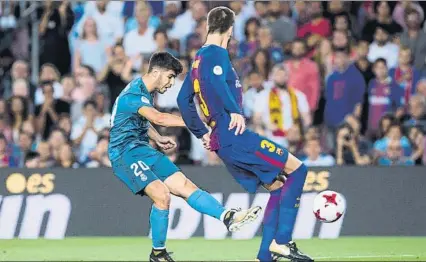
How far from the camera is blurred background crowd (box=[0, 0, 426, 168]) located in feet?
53.0

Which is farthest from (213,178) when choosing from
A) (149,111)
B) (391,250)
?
(149,111)

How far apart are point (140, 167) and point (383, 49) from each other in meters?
7.84

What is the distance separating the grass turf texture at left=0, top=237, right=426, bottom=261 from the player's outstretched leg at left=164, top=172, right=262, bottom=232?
1.29 m

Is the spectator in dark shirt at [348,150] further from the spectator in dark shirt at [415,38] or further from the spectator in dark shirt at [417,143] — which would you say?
the spectator in dark shirt at [415,38]

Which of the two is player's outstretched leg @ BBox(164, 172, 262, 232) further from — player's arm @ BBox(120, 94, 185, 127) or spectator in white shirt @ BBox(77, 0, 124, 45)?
spectator in white shirt @ BBox(77, 0, 124, 45)

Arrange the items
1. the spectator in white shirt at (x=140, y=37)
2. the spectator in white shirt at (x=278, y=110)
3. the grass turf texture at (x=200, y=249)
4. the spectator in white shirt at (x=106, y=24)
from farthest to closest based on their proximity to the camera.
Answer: the spectator in white shirt at (x=106, y=24) → the spectator in white shirt at (x=140, y=37) → the spectator in white shirt at (x=278, y=110) → the grass turf texture at (x=200, y=249)

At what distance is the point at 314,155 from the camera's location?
1550cm

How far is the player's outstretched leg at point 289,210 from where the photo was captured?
9.86 m

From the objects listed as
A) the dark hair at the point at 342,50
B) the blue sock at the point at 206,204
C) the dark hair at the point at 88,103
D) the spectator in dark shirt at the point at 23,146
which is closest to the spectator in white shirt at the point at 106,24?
the dark hair at the point at 88,103

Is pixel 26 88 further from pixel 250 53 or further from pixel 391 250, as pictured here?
pixel 391 250

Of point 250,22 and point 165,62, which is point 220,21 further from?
point 250,22

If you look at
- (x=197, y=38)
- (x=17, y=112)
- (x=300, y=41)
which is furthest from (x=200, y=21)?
(x=17, y=112)

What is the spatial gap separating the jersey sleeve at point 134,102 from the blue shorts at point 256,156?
1007 millimetres

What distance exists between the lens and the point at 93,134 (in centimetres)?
1667
